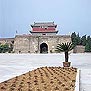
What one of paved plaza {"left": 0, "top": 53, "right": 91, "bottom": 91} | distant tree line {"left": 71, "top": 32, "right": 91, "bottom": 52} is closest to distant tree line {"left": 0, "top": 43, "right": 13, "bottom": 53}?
distant tree line {"left": 71, "top": 32, "right": 91, "bottom": 52}

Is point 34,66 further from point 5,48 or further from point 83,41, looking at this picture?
point 83,41

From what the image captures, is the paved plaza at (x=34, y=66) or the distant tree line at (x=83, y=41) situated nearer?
the paved plaza at (x=34, y=66)

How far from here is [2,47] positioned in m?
52.4

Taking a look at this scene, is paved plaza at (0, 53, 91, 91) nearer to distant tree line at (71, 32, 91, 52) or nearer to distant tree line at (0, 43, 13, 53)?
distant tree line at (0, 43, 13, 53)

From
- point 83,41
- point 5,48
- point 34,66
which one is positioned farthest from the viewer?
point 83,41

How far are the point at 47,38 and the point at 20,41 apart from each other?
569 centimetres

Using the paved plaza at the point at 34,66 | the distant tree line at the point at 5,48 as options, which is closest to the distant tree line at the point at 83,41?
the distant tree line at the point at 5,48

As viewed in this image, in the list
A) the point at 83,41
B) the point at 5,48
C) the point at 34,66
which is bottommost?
the point at 34,66

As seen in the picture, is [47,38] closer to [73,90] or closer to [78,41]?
[78,41]

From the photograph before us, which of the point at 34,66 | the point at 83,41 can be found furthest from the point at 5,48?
the point at 34,66

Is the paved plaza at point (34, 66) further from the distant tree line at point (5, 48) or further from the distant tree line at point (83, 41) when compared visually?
the distant tree line at point (83, 41)

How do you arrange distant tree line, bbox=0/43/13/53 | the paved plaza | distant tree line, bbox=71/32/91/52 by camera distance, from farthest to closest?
1. distant tree line, bbox=71/32/91/52
2. distant tree line, bbox=0/43/13/53
3. the paved plaza

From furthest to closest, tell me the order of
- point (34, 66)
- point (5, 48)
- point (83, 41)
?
point (83, 41) < point (5, 48) < point (34, 66)

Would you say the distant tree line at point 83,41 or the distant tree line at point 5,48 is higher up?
the distant tree line at point 83,41
